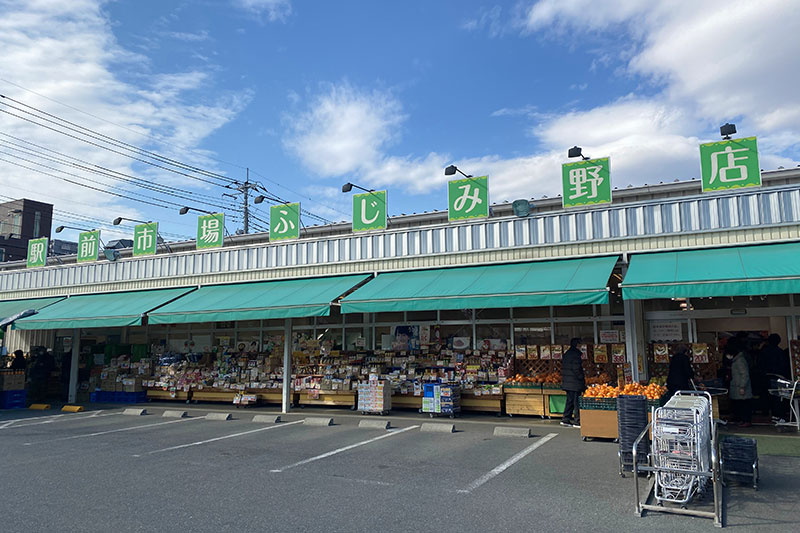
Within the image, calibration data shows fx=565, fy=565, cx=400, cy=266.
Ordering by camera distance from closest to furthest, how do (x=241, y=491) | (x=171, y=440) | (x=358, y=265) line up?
1. (x=241, y=491)
2. (x=171, y=440)
3. (x=358, y=265)

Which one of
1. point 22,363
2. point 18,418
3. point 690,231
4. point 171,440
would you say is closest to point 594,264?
point 690,231

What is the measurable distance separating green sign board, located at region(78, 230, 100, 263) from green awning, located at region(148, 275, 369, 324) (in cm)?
552

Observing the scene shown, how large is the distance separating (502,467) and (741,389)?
565cm

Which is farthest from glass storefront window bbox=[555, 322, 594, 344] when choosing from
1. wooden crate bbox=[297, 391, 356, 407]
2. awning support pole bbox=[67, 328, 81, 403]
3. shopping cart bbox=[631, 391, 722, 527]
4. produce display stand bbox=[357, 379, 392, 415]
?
awning support pole bbox=[67, 328, 81, 403]

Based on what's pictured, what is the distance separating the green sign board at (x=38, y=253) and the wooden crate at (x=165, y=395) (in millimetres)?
Answer: 7315

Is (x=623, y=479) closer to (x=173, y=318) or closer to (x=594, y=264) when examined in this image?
(x=594, y=264)

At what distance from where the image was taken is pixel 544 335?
13344 millimetres

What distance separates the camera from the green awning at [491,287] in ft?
33.8

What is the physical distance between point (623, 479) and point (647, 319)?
6.28 m

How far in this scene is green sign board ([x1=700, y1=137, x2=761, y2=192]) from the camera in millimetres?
10641

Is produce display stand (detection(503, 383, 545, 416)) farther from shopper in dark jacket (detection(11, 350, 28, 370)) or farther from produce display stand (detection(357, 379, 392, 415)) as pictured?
shopper in dark jacket (detection(11, 350, 28, 370))

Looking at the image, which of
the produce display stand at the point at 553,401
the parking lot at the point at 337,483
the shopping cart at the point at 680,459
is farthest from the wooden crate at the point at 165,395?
the shopping cart at the point at 680,459

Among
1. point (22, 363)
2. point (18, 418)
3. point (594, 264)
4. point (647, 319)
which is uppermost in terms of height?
point (594, 264)

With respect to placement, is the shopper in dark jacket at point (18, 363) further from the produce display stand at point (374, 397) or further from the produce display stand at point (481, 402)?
the produce display stand at point (481, 402)
